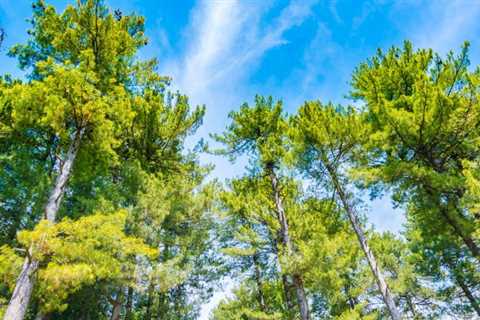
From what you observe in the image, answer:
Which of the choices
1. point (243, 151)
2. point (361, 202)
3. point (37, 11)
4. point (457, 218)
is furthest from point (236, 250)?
point (37, 11)

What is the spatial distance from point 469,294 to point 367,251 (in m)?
8.50

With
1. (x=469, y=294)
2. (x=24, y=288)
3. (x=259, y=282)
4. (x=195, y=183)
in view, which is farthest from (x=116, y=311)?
(x=469, y=294)

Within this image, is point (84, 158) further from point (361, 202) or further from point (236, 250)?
point (361, 202)

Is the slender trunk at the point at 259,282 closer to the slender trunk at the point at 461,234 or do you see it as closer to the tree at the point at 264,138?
the tree at the point at 264,138

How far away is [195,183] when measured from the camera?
11.7 m

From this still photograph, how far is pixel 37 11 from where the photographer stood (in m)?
9.88

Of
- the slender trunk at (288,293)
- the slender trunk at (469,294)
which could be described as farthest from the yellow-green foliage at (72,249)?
the slender trunk at (469,294)

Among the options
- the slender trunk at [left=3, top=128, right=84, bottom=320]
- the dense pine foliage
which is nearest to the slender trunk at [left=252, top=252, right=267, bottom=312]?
the dense pine foliage

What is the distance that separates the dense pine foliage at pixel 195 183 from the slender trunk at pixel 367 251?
0.04m

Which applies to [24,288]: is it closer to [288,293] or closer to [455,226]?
[288,293]

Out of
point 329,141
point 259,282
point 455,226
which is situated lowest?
point 455,226

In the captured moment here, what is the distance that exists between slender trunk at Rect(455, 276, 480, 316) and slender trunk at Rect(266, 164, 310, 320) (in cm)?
857

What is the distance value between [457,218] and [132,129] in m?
11.5

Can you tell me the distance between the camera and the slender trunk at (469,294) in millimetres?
12703
